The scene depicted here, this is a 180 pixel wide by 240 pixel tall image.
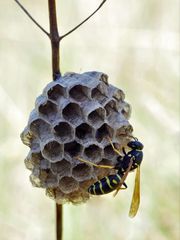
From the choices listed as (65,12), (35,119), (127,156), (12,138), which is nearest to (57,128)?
(35,119)

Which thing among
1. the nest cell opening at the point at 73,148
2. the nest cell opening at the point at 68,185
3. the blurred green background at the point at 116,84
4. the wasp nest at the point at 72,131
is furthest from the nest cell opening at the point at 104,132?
the blurred green background at the point at 116,84

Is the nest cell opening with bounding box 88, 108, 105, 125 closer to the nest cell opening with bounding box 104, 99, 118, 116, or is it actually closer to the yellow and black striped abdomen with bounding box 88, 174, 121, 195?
the nest cell opening with bounding box 104, 99, 118, 116

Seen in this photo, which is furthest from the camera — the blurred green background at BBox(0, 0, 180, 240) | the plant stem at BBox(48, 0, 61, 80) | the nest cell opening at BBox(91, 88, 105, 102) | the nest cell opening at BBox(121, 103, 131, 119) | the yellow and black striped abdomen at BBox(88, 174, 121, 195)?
the blurred green background at BBox(0, 0, 180, 240)

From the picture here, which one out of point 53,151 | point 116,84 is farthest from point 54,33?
point 116,84

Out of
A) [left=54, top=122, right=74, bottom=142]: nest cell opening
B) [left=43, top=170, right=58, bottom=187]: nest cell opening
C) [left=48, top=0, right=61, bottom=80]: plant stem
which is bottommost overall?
[left=43, top=170, right=58, bottom=187]: nest cell opening

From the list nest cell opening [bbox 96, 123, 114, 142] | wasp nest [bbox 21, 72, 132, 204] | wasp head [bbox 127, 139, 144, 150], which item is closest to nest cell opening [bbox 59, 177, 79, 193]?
wasp nest [bbox 21, 72, 132, 204]

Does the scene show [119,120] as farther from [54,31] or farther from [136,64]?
[136,64]
